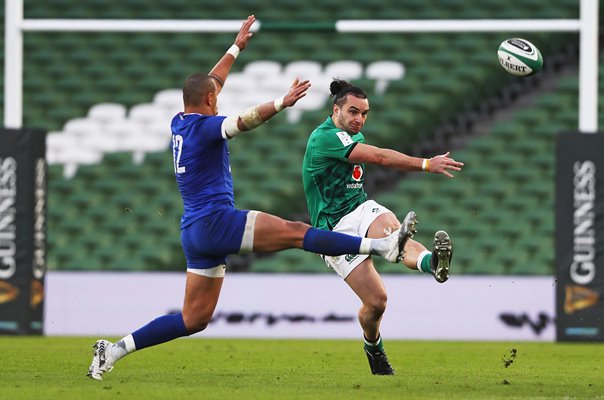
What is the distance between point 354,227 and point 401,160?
2.89 ft

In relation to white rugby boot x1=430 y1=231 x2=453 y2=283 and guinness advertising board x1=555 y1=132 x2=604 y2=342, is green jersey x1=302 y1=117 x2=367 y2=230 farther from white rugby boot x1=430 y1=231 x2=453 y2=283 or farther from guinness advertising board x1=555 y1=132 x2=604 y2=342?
A: guinness advertising board x1=555 y1=132 x2=604 y2=342

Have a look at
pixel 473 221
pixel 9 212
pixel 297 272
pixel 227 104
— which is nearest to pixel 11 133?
pixel 9 212

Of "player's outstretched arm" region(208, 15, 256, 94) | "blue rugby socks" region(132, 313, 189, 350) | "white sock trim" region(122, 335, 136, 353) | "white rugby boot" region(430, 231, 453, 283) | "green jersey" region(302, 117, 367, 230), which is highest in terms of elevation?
"player's outstretched arm" region(208, 15, 256, 94)

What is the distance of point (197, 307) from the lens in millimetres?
7645

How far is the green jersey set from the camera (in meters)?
8.48

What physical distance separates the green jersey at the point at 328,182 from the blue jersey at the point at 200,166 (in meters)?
1.00

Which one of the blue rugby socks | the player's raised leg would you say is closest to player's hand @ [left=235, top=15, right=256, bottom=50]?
the player's raised leg

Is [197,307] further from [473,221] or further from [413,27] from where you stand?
[473,221]

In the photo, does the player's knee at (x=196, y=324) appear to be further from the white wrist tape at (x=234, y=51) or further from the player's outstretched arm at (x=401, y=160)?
the white wrist tape at (x=234, y=51)

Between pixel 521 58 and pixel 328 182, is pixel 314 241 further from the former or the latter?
pixel 521 58


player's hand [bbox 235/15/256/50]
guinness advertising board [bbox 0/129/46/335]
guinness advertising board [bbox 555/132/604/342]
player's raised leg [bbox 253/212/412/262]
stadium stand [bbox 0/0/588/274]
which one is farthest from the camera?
stadium stand [bbox 0/0/588/274]

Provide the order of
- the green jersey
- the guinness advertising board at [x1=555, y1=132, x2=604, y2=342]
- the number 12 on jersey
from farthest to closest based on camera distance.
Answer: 1. the guinness advertising board at [x1=555, y1=132, x2=604, y2=342]
2. the green jersey
3. the number 12 on jersey

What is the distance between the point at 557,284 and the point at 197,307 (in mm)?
6223

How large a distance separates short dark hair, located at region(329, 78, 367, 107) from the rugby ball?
143cm
